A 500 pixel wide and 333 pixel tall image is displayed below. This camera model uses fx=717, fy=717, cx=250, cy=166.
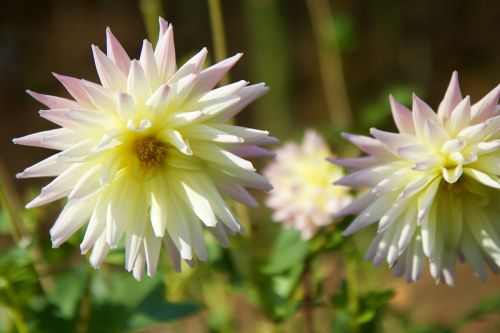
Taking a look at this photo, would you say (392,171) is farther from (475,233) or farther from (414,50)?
(414,50)

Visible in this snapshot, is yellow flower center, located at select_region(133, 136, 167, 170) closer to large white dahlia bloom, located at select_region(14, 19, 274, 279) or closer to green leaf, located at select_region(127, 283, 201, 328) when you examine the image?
large white dahlia bloom, located at select_region(14, 19, 274, 279)

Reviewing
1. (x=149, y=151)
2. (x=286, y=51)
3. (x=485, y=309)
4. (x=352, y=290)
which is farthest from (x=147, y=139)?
(x=286, y=51)

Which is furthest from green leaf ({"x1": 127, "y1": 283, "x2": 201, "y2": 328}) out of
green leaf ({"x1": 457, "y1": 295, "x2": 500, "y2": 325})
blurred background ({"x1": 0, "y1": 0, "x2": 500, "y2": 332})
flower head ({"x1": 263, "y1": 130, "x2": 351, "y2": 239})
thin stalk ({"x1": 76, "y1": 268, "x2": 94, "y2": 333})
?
blurred background ({"x1": 0, "y1": 0, "x2": 500, "y2": 332})

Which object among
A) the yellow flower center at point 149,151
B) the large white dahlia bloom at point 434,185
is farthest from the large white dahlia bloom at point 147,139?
the large white dahlia bloom at point 434,185

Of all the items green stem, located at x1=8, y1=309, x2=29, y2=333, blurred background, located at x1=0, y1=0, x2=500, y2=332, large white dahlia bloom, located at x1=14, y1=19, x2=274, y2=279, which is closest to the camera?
large white dahlia bloom, located at x1=14, y1=19, x2=274, y2=279

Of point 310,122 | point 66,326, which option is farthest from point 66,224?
point 310,122
